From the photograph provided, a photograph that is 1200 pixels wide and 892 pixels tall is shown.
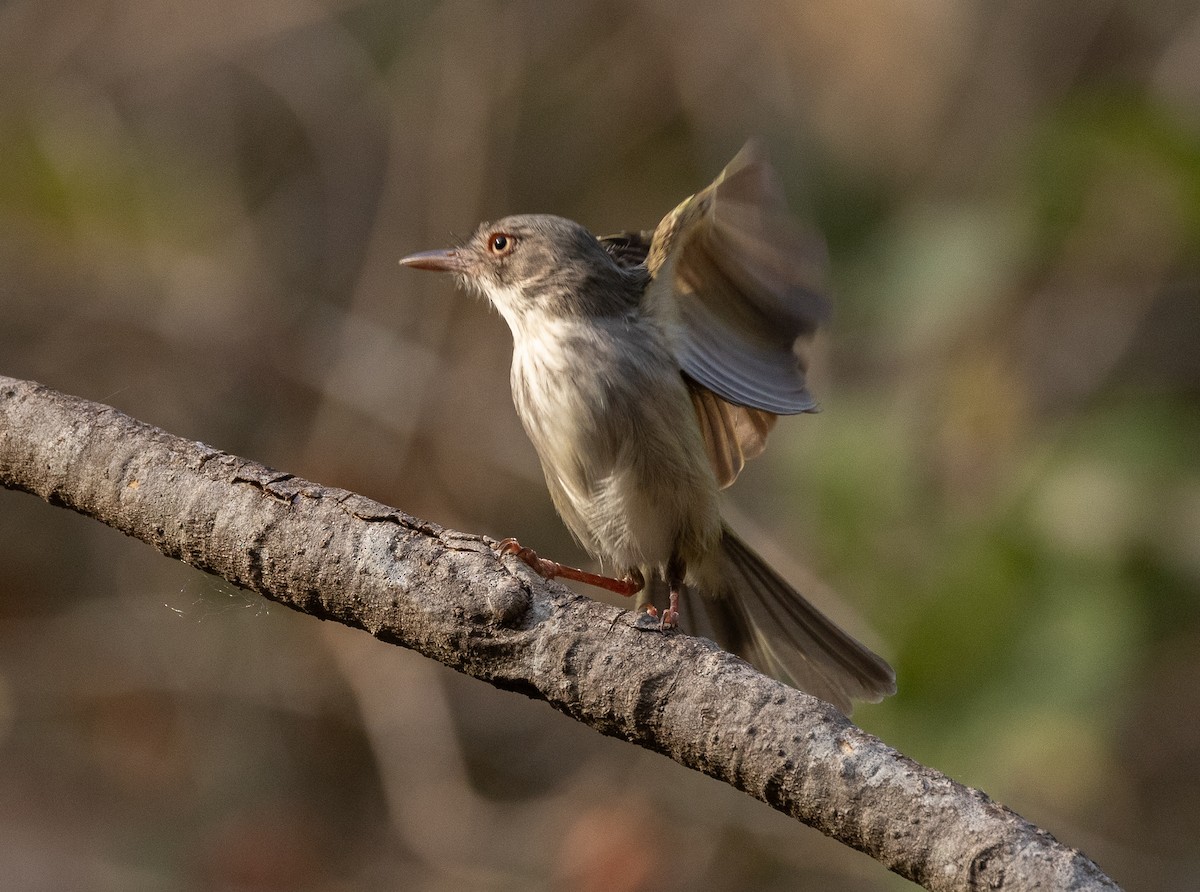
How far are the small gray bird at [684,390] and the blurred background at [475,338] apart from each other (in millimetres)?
893

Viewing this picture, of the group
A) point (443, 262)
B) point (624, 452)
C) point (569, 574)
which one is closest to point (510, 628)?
point (569, 574)

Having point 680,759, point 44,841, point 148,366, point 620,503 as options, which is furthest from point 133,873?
point 680,759

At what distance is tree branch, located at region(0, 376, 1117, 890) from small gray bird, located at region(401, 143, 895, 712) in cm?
85

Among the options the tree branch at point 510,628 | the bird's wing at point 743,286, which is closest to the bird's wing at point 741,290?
the bird's wing at point 743,286

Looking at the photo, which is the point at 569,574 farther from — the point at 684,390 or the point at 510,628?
the point at 510,628

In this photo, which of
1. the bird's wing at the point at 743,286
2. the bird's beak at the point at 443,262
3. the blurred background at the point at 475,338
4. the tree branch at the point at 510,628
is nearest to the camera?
the tree branch at the point at 510,628

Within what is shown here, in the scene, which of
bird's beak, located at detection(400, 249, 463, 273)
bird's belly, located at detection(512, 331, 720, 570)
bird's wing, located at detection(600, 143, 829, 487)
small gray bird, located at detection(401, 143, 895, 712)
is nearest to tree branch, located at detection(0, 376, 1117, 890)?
small gray bird, located at detection(401, 143, 895, 712)

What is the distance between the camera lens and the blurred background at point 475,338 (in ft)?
16.8

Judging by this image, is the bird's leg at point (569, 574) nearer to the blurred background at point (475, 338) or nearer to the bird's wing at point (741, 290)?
the bird's wing at point (741, 290)

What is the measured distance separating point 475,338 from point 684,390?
3548 millimetres

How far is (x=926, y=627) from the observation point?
407 cm

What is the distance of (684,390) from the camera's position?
344 centimetres

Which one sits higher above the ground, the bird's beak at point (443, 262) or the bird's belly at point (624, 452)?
the bird's beak at point (443, 262)

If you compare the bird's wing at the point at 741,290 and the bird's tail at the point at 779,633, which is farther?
the bird's tail at the point at 779,633
